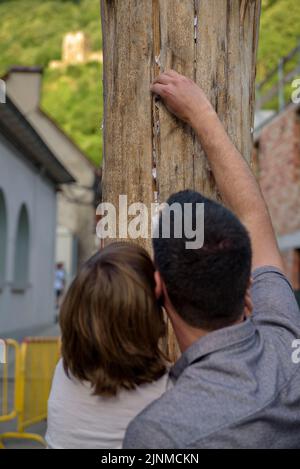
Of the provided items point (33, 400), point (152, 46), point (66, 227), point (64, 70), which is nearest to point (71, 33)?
point (64, 70)

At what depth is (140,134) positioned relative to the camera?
Answer: 7.06 ft

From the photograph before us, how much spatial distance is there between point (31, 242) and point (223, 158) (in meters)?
17.1

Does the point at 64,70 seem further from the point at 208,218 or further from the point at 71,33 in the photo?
the point at 208,218

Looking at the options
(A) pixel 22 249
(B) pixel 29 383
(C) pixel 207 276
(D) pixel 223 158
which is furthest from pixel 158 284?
(A) pixel 22 249

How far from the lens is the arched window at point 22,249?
60.2 feet

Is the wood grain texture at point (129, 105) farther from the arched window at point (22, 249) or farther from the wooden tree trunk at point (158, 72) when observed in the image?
the arched window at point (22, 249)

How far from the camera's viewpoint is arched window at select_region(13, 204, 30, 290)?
60.2 feet

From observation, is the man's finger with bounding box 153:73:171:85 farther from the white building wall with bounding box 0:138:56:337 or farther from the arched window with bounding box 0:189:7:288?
the arched window with bounding box 0:189:7:288

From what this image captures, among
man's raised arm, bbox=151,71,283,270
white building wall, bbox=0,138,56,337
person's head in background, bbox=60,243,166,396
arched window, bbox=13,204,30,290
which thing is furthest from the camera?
arched window, bbox=13,204,30,290

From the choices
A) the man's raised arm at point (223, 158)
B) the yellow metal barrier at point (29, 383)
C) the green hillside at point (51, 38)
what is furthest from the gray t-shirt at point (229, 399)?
the green hillside at point (51, 38)

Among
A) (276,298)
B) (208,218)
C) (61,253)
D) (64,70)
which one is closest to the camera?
(208,218)

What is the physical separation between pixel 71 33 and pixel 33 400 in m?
75.5

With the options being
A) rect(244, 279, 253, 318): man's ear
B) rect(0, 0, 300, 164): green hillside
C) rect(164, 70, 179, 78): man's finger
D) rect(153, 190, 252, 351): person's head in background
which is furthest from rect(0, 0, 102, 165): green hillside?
rect(153, 190, 252, 351): person's head in background

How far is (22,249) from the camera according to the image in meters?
18.5
